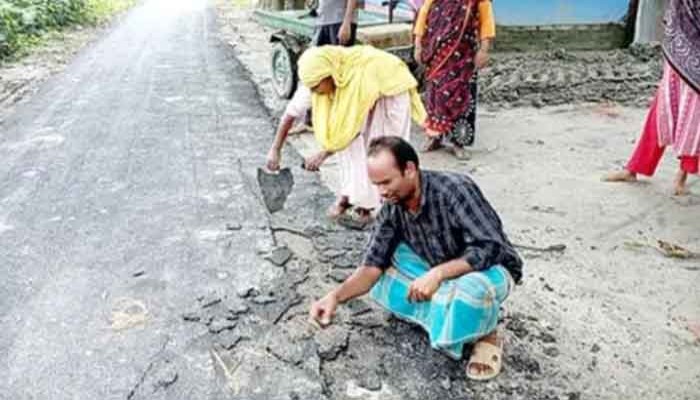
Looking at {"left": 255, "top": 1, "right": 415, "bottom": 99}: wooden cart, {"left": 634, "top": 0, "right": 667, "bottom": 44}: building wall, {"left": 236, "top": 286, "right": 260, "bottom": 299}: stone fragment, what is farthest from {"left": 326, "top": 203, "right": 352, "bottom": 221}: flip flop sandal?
{"left": 634, "top": 0, "right": 667, "bottom": 44}: building wall

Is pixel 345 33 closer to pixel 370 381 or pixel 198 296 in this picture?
pixel 198 296

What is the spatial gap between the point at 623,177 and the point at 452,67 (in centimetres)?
147

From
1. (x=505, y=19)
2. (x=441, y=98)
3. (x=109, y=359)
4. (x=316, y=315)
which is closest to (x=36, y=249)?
(x=109, y=359)

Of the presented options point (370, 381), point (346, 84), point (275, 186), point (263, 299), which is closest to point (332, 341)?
point (370, 381)

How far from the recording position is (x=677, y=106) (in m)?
4.14

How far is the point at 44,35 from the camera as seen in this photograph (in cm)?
1163

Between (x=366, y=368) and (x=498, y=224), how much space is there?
746 mm

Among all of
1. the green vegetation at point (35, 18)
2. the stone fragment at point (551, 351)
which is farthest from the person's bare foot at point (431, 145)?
the green vegetation at point (35, 18)

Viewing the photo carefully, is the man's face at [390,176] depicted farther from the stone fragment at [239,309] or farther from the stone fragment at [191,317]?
the stone fragment at [191,317]

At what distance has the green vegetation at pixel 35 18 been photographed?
10.0 meters

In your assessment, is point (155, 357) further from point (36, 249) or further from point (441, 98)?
point (441, 98)

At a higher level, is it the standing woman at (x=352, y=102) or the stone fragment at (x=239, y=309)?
the standing woman at (x=352, y=102)

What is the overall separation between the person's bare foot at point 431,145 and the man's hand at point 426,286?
3.02 m

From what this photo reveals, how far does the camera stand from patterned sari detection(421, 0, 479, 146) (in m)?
5.15
